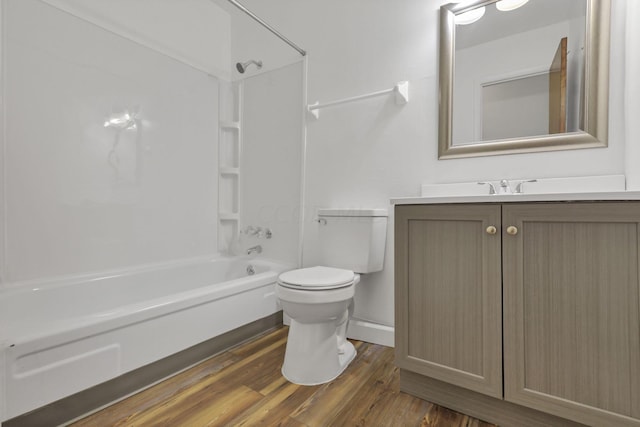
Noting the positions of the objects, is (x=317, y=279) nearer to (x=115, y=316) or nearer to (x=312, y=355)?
(x=312, y=355)

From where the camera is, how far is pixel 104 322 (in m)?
1.17

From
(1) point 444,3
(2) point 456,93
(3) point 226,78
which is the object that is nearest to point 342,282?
(2) point 456,93

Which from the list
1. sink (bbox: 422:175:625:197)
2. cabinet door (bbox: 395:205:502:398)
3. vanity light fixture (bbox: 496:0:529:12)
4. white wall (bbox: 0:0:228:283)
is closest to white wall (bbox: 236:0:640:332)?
sink (bbox: 422:175:625:197)

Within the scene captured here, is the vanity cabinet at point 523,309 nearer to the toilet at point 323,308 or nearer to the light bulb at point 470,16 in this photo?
the toilet at point 323,308

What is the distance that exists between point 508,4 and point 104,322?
91.3 inches

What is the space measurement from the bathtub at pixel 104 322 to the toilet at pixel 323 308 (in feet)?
1.39

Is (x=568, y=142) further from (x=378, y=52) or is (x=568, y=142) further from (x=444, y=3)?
(x=378, y=52)

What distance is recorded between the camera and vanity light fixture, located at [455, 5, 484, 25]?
5.18ft

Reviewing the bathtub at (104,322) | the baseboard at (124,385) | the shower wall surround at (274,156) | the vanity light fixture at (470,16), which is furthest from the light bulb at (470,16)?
the baseboard at (124,385)

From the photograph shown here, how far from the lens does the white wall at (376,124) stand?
163 cm

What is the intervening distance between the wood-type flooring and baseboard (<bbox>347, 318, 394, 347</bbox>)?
0.76 ft

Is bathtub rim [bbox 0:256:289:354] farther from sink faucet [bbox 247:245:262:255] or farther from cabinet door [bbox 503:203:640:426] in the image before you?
cabinet door [bbox 503:203:640:426]

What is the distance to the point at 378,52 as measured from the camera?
1.88 meters

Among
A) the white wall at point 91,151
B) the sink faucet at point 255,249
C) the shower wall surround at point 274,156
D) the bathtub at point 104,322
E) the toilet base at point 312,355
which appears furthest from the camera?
the sink faucet at point 255,249
